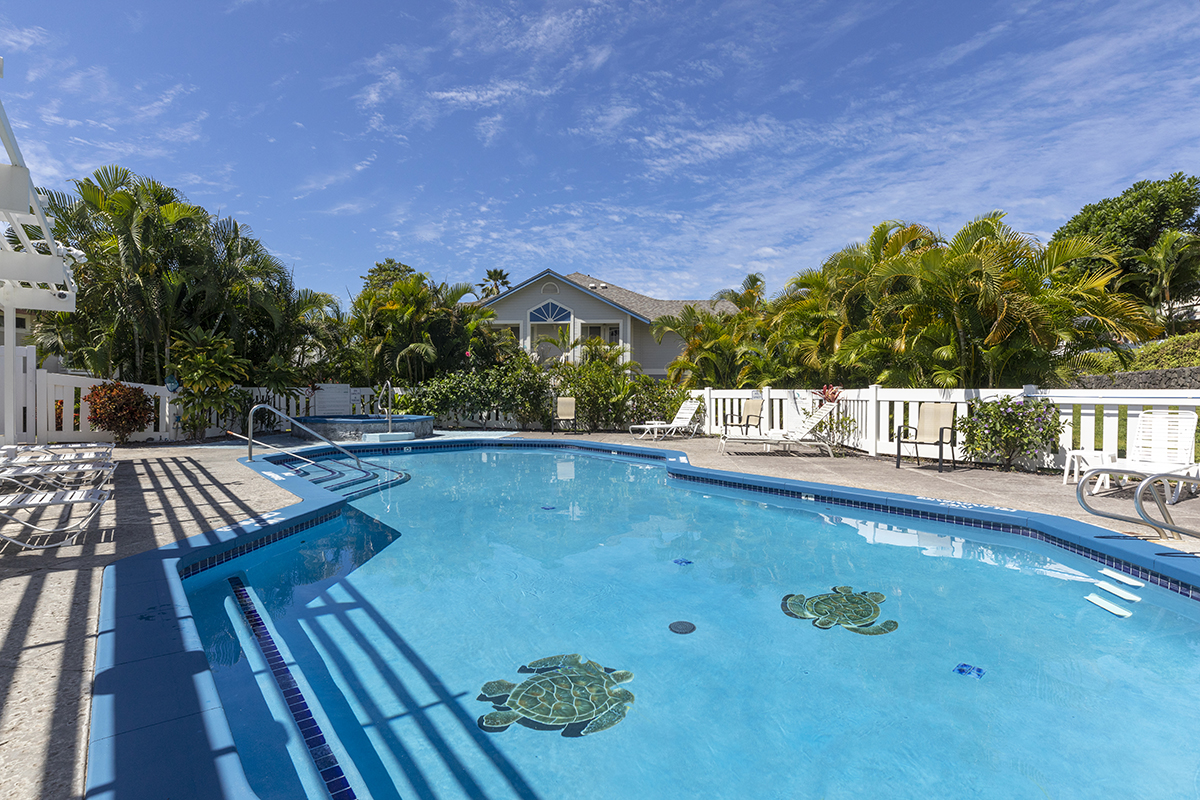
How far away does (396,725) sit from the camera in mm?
2801

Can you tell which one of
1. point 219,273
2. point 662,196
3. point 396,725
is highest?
point 662,196

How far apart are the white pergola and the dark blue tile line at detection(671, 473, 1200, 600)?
28.4 ft

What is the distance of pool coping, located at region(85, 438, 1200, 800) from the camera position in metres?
1.74

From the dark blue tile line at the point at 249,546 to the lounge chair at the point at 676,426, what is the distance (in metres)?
8.79

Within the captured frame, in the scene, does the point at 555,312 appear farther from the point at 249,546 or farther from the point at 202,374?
the point at 249,546

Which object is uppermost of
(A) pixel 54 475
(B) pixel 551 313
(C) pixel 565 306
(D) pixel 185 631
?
(C) pixel 565 306

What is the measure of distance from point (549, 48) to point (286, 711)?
18.6 meters

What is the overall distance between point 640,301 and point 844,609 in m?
24.2

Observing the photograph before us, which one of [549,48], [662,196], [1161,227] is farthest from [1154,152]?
[549,48]

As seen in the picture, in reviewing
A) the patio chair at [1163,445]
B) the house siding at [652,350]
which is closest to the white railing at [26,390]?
the patio chair at [1163,445]

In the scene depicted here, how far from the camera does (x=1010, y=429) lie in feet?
26.7

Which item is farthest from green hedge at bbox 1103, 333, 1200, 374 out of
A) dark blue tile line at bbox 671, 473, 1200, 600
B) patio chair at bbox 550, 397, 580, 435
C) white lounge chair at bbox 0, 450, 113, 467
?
white lounge chair at bbox 0, 450, 113, 467

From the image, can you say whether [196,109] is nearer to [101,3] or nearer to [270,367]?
[101,3]

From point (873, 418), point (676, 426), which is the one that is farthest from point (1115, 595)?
point (676, 426)
